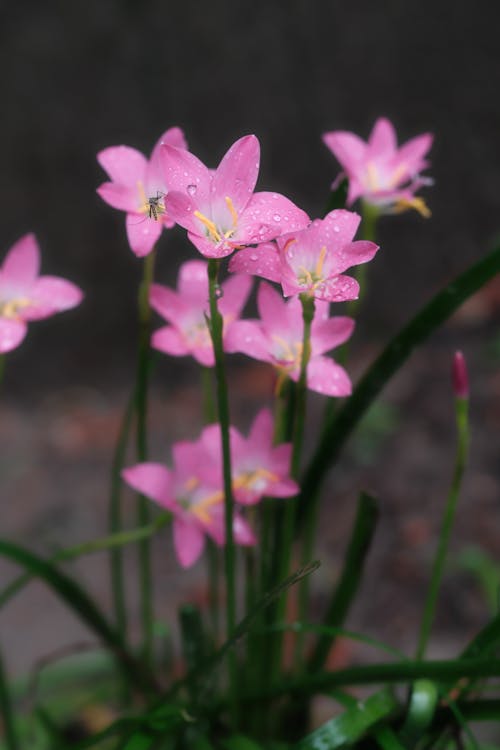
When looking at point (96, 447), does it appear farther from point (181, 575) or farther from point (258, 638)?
point (258, 638)

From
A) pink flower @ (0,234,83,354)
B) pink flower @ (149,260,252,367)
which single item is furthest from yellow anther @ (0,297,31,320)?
pink flower @ (149,260,252,367)

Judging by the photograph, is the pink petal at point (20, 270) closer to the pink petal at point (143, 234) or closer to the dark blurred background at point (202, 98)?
the pink petal at point (143, 234)

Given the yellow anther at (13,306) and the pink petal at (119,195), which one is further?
the yellow anther at (13,306)

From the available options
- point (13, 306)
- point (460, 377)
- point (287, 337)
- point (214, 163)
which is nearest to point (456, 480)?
point (460, 377)

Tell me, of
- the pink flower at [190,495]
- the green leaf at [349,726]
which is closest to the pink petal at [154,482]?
the pink flower at [190,495]

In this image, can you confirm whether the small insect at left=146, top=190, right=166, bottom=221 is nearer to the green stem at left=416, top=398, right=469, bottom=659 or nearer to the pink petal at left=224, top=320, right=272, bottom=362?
the pink petal at left=224, top=320, right=272, bottom=362

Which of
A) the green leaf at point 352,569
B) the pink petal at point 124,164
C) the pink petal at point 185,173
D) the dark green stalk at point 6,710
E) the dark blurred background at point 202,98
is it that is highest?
the dark blurred background at point 202,98

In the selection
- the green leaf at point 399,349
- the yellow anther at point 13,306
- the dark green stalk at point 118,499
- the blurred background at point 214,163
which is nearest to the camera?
the green leaf at point 399,349
